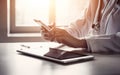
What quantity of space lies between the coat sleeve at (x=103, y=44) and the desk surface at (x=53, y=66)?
11 cm

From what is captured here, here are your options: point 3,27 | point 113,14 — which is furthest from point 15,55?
point 3,27

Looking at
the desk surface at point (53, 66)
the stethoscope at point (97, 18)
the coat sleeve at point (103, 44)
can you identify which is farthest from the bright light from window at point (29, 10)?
the desk surface at point (53, 66)

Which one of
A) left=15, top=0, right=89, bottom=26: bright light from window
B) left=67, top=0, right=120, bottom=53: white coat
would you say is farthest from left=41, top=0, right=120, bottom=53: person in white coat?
left=15, top=0, right=89, bottom=26: bright light from window

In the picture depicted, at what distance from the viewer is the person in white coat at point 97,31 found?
1.48 meters

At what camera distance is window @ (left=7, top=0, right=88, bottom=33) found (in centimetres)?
280

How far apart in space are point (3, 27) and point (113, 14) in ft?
4.30

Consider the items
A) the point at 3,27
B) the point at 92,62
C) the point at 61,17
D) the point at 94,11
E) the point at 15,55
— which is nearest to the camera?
the point at 92,62

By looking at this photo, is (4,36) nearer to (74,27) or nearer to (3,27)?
(3,27)

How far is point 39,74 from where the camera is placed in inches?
39.7

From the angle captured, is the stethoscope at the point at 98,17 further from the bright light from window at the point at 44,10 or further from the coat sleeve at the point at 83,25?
the bright light from window at the point at 44,10

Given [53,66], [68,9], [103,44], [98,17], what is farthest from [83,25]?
[53,66]

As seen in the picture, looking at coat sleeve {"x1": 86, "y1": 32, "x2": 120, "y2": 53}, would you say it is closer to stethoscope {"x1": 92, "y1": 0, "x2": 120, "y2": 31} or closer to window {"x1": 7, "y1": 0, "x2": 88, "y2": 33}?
stethoscope {"x1": 92, "y1": 0, "x2": 120, "y2": 31}

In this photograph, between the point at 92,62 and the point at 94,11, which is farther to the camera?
the point at 94,11

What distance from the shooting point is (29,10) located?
112 inches
